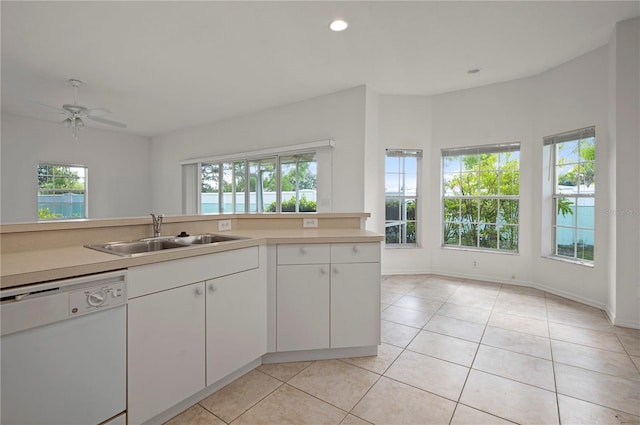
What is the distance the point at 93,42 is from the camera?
2963 mm

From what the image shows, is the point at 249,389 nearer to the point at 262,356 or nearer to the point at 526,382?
the point at 262,356

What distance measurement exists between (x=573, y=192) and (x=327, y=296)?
3507 millimetres

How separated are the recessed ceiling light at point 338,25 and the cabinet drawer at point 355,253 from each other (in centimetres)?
204

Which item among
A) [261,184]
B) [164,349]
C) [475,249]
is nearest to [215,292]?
[164,349]

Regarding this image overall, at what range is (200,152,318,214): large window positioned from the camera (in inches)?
188

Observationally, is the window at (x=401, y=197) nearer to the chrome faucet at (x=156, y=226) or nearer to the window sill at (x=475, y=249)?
the window sill at (x=475, y=249)

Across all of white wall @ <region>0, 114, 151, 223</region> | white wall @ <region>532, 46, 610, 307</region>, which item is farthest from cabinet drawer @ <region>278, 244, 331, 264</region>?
white wall @ <region>0, 114, 151, 223</region>

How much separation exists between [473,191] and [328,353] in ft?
11.5

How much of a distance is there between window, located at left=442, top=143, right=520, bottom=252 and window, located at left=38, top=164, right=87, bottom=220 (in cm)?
727

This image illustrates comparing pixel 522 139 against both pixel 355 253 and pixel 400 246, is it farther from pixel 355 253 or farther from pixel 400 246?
pixel 355 253

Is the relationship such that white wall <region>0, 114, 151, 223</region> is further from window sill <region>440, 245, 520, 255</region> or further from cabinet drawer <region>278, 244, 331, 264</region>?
window sill <region>440, 245, 520, 255</region>

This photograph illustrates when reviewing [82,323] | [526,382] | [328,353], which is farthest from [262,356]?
[526,382]

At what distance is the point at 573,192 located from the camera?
3.58 metres

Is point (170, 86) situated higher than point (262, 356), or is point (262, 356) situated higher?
point (170, 86)
